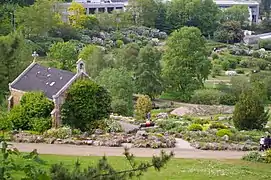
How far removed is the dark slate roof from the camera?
28531 mm

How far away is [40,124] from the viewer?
2742 cm

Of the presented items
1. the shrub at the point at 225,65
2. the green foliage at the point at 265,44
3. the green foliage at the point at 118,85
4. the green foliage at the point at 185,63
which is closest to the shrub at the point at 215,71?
the shrub at the point at 225,65

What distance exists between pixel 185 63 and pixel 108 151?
2911cm

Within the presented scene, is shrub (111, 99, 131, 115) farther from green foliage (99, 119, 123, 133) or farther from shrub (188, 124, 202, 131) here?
shrub (188, 124, 202, 131)

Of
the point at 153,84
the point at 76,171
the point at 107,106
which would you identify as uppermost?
the point at 76,171

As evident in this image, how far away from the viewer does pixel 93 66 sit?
50000 millimetres

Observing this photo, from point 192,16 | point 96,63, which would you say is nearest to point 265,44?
point 192,16

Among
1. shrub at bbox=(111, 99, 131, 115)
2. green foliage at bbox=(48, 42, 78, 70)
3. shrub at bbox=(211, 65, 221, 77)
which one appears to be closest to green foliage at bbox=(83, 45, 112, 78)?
green foliage at bbox=(48, 42, 78, 70)

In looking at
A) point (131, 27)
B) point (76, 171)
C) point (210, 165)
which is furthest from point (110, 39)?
point (76, 171)

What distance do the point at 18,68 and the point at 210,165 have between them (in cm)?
2075

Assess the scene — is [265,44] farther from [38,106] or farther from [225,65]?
[38,106]

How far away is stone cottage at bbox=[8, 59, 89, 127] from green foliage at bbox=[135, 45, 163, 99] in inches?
749

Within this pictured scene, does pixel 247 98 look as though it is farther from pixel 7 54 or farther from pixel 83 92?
pixel 7 54

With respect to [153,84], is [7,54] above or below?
above
